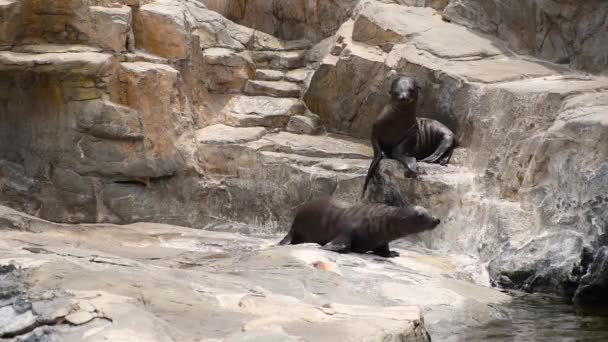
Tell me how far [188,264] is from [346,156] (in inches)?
155

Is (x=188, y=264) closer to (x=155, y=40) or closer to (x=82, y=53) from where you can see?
(x=82, y=53)

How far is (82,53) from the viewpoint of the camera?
32.3ft

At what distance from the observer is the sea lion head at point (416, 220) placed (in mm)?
7826

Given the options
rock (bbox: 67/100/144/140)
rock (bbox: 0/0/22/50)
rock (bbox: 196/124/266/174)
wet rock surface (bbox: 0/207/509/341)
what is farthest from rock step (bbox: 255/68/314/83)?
wet rock surface (bbox: 0/207/509/341)

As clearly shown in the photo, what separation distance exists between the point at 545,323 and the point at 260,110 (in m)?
6.30

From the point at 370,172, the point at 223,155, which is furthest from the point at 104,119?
the point at 370,172

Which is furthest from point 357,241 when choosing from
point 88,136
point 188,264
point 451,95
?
point 88,136

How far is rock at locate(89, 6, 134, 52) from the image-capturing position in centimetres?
1008

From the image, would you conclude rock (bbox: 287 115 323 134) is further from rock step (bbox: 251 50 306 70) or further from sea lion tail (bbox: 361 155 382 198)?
rock step (bbox: 251 50 306 70)

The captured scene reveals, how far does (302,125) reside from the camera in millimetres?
11406

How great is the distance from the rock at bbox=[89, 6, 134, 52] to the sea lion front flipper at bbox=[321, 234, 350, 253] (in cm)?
396

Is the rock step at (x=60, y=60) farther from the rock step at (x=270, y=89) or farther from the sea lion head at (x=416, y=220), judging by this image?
the sea lion head at (x=416, y=220)

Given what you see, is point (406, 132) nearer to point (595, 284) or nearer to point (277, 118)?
point (277, 118)

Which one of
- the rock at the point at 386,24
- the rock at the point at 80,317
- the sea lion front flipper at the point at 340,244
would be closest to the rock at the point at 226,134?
the rock at the point at 386,24
